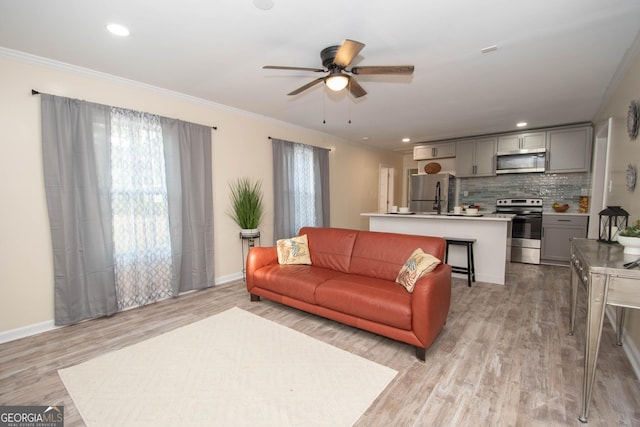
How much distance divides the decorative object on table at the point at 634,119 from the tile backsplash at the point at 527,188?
134 inches

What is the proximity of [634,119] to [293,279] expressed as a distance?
3.37m

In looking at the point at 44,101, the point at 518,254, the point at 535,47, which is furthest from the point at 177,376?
the point at 518,254

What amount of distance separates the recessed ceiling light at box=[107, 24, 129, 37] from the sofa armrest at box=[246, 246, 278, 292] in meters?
2.34

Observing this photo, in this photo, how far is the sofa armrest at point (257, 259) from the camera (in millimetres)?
3284

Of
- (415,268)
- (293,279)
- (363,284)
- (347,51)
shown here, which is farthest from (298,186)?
(347,51)

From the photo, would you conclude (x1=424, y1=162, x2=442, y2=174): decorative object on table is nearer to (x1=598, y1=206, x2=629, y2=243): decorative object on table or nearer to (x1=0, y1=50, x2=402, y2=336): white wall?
(x1=598, y1=206, x2=629, y2=243): decorative object on table

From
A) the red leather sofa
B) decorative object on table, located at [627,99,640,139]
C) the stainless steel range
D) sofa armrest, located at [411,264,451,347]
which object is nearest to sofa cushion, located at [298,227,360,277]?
the red leather sofa

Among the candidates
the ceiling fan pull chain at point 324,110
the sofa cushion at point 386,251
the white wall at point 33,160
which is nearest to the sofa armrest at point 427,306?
the sofa cushion at point 386,251

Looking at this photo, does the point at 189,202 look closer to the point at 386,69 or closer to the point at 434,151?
the point at 386,69

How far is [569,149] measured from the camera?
5031mm

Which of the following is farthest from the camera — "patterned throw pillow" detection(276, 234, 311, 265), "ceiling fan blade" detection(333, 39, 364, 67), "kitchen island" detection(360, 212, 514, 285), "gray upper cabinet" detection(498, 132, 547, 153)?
"gray upper cabinet" detection(498, 132, 547, 153)

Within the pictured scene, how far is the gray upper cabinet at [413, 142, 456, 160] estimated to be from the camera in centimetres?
629

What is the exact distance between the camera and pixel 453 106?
4008 millimetres

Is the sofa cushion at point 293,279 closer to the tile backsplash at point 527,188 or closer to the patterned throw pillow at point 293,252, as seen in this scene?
the patterned throw pillow at point 293,252
